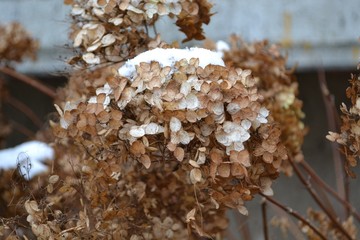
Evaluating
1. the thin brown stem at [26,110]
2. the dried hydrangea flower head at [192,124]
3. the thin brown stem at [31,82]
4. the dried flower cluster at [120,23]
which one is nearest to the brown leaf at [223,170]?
the dried hydrangea flower head at [192,124]

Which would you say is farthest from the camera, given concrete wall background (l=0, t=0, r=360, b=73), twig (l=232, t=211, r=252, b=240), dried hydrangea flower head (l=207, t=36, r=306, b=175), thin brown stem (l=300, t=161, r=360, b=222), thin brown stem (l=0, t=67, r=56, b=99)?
concrete wall background (l=0, t=0, r=360, b=73)

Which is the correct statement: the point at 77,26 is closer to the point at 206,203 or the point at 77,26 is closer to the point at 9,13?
the point at 206,203

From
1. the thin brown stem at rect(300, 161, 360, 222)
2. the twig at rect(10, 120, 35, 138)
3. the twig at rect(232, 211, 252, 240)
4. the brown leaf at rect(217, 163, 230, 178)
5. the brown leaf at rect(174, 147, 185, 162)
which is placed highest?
the brown leaf at rect(174, 147, 185, 162)

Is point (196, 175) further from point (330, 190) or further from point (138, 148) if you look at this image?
point (330, 190)

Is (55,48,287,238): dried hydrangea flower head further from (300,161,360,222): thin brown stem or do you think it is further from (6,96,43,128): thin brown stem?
(6,96,43,128): thin brown stem

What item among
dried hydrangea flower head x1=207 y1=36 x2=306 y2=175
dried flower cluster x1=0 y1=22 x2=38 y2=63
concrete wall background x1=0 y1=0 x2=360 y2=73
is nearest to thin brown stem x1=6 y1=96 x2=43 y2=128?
concrete wall background x1=0 y1=0 x2=360 y2=73

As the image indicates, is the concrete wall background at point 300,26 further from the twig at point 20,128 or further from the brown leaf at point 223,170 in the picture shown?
the brown leaf at point 223,170

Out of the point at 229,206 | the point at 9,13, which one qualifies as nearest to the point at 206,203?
the point at 229,206
